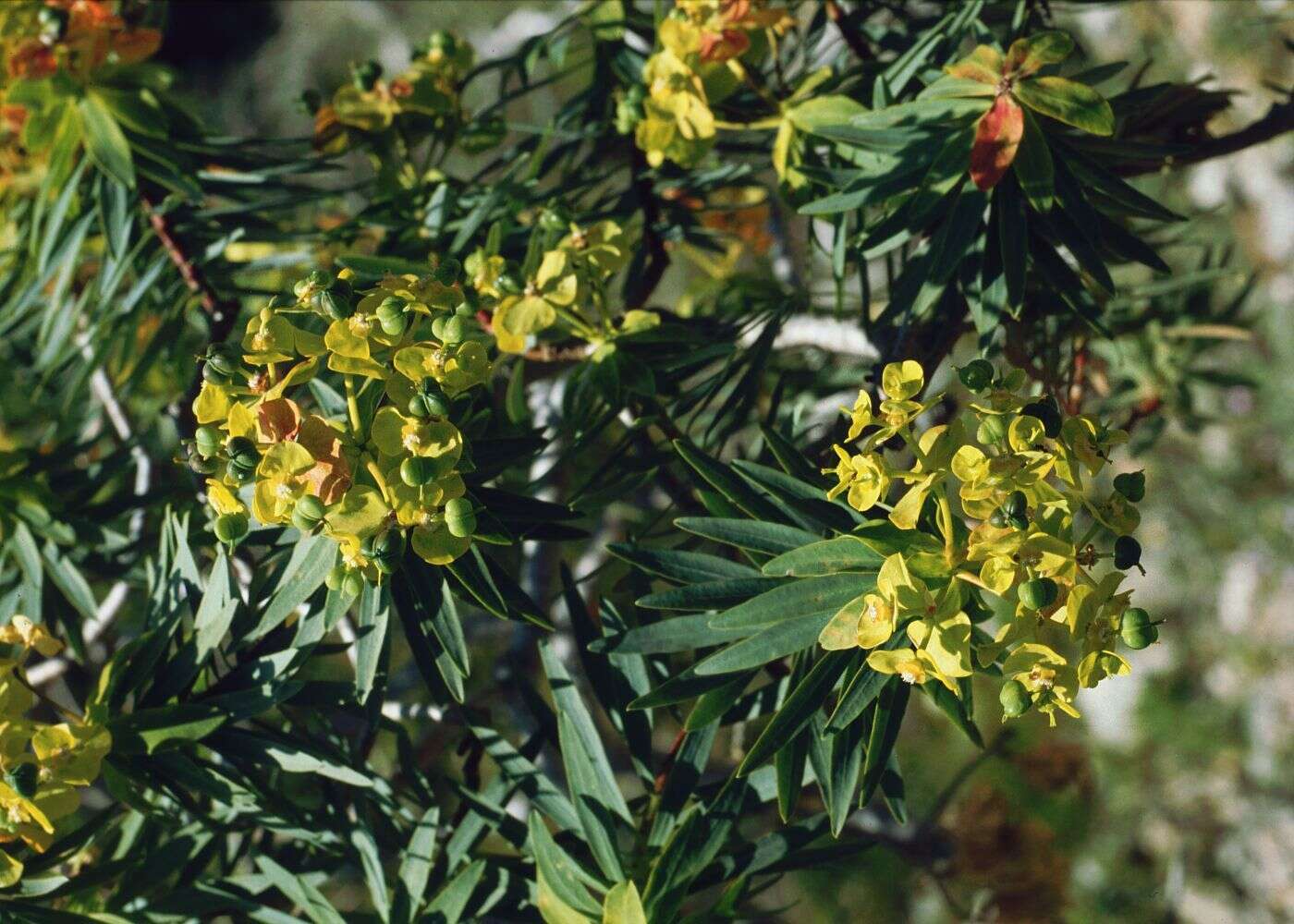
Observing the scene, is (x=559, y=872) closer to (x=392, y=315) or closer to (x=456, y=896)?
(x=456, y=896)

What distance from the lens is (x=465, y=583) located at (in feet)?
2.48

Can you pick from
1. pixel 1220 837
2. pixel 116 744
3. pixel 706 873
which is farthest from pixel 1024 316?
pixel 1220 837

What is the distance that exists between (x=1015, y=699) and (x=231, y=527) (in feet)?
1.63

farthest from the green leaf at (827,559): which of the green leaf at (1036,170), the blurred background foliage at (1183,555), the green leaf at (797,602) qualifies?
the blurred background foliage at (1183,555)

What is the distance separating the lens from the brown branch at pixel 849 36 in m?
1.11

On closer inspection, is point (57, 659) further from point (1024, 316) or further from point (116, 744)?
point (1024, 316)

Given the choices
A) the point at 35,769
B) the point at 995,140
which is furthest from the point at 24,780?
the point at 995,140

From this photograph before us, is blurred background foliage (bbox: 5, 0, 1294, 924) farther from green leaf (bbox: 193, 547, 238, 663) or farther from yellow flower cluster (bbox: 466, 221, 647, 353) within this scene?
Result: green leaf (bbox: 193, 547, 238, 663)

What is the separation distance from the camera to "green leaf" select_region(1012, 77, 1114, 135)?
80cm

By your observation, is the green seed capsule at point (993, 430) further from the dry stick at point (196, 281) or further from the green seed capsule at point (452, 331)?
the dry stick at point (196, 281)

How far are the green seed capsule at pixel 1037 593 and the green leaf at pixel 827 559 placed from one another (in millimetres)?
96

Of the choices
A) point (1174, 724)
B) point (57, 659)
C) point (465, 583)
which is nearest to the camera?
point (465, 583)

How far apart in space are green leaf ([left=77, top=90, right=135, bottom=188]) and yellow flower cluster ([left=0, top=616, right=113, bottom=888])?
1.61 ft

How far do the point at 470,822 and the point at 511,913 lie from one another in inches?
3.2
